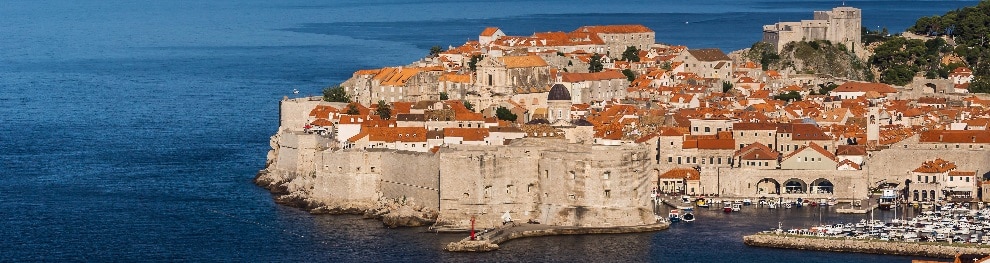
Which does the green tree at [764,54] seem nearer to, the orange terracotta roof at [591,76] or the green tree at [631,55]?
the green tree at [631,55]

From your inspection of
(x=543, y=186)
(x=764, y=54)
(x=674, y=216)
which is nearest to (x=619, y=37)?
(x=764, y=54)

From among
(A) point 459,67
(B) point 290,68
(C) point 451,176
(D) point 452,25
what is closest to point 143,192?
(C) point 451,176

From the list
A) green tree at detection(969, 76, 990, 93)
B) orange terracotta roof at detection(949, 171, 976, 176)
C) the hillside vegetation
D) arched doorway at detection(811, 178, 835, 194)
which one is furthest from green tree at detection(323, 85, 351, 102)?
the hillside vegetation

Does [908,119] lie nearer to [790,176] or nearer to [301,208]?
[790,176]

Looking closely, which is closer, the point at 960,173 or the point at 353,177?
the point at 353,177

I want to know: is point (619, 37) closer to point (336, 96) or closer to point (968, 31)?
point (968, 31)

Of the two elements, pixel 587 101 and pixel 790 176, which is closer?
pixel 790 176
